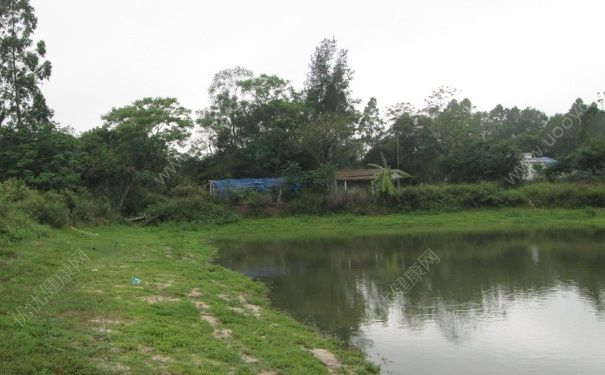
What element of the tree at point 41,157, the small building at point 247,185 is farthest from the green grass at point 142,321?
the small building at point 247,185

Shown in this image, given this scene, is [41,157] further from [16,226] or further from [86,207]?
[16,226]

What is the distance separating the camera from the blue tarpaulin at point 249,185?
38750mm

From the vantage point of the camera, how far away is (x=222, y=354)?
858 centimetres

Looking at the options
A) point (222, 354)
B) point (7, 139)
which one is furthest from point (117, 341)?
point (7, 139)

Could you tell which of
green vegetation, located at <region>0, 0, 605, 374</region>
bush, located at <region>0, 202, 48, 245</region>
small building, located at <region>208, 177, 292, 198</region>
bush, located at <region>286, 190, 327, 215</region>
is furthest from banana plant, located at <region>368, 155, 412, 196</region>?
bush, located at <region>0, 202, 48, 245</region>

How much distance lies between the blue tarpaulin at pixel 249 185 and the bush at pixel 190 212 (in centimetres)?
281

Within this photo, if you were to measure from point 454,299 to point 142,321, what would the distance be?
7891mm

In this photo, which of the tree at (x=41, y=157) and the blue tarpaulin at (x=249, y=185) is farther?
the blue tarpaulin at (x=249, y=185)

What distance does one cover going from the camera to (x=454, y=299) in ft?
45.2

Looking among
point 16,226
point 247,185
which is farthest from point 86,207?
point 247,185

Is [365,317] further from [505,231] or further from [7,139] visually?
[7,139]

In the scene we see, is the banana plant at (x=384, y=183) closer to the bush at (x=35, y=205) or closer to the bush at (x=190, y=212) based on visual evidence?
the bush at (x=190, y=212)

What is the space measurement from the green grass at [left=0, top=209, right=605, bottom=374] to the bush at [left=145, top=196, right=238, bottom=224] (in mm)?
12486

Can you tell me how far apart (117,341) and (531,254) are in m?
17.2
